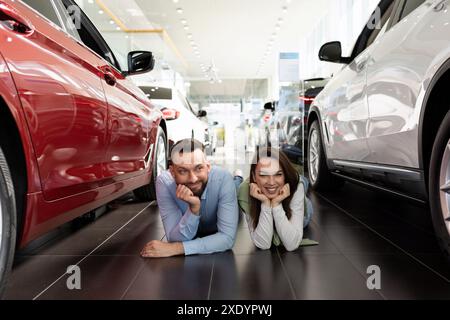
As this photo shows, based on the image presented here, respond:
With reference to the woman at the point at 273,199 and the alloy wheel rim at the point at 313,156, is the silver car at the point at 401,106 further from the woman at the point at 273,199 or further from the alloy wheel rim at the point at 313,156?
the alloy wheel rim at the point at 313,156

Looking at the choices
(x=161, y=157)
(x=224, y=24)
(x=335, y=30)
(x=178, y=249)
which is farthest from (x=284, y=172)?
(x=224, y=24)

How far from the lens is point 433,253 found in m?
1.78

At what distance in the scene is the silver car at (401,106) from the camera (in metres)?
1.31

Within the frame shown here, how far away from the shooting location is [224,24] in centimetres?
990

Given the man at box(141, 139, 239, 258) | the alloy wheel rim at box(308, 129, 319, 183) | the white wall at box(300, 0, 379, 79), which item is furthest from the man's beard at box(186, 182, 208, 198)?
the white wall at box(300, 0, 379, 79)

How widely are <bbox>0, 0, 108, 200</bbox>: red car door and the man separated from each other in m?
0.34

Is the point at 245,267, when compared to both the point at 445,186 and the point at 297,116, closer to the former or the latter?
the point at 445,186

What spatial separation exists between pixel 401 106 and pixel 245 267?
3.01 feet

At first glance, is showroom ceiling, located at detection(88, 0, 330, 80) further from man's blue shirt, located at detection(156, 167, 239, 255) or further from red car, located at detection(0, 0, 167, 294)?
man's blue shirt, located at detection(156, 167, 239, 255)

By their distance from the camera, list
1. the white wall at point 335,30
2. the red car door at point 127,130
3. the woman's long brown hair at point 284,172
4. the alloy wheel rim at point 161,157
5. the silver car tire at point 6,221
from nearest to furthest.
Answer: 1. the silver car tire at point 6,221
2. the woman's long brown hair at point 284,172
3. the red car door at point 127,130
4. the alloy wheel rim at point 161,157
5. the white wall at point 335,30

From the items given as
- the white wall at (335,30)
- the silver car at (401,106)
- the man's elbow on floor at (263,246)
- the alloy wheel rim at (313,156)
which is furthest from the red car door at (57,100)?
the white wall at (335,30)

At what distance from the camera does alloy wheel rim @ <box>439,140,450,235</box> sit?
1.26 meters

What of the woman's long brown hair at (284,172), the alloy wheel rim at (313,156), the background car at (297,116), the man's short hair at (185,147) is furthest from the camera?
the background car at (297,116)
